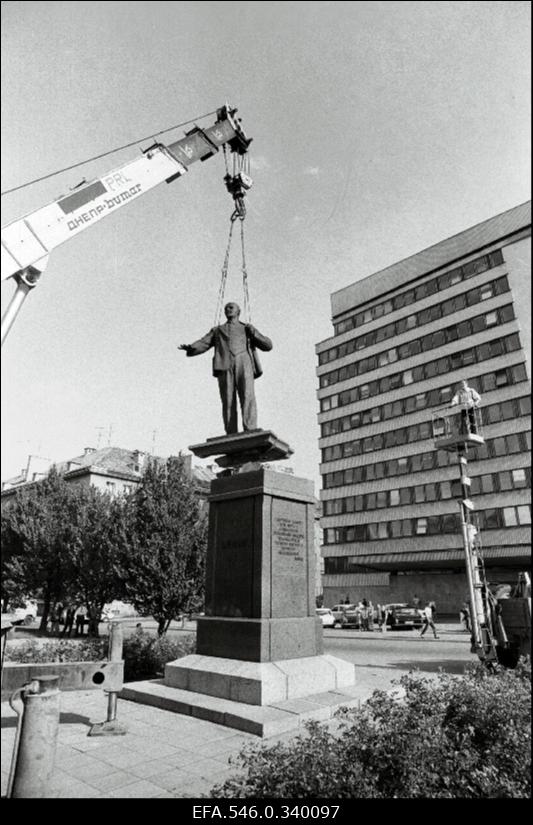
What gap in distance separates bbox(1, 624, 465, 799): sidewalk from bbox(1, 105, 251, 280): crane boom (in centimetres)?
507

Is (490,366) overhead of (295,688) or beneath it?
overhead

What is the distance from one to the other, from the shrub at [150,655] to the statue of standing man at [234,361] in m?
5.30

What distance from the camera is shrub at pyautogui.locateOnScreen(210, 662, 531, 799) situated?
10.3 ft

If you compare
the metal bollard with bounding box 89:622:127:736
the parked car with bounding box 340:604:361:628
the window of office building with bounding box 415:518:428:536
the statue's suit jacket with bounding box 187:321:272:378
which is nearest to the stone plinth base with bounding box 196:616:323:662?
the metal bollard with bounding box 89:622:127:736

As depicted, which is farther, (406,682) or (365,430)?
(365,430)

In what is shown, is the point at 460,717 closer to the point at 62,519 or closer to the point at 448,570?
the point at 62,519

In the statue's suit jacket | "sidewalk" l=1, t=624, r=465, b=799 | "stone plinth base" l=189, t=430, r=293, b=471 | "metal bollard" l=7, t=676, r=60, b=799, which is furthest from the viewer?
the statue's suit jacket

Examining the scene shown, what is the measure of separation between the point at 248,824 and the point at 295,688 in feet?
14.2

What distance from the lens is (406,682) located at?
16.9 ft

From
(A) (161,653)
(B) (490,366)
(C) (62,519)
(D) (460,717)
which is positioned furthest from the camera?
(B) (490,366)

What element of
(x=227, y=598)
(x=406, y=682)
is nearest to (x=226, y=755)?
(x=406, y=682)

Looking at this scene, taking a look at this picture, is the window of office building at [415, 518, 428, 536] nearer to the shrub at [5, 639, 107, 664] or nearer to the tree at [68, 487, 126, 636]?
the tree at [68, 487, 126, 636]

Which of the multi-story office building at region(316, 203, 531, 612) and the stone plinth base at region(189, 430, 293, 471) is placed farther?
the multi-story office building at region(316, 203, 531, 612)

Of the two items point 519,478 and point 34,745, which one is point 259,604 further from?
point 519,478
